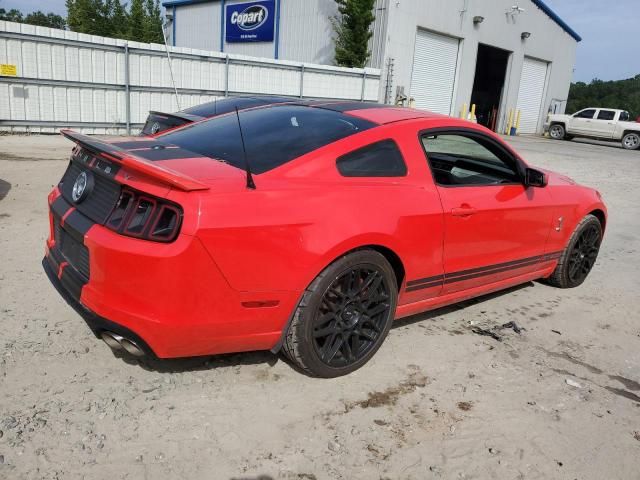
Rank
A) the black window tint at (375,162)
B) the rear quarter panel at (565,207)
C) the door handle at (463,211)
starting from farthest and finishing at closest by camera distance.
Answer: the rear quarter panel at (565,207) → the door handle at (463,211) → the black window tint at (375,162)

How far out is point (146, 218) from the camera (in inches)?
96.0

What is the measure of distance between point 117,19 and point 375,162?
2117 inches

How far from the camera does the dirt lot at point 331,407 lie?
7.75 feet

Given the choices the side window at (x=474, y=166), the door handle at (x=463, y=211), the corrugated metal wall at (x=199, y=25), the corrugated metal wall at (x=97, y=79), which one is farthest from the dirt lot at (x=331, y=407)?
the corrugated metal wall at (x=199, y=25)

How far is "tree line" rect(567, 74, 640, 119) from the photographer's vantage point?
7006 cm

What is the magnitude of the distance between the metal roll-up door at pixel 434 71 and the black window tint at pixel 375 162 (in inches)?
873

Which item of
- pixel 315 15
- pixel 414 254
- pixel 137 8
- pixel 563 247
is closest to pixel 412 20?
pixel 315 15

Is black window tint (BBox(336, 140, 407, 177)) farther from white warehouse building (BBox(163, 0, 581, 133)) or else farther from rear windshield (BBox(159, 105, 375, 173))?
white warehouse building (BBox(163, 0, 581, 133))

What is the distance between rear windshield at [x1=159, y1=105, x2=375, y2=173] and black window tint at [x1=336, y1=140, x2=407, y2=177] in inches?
5.5

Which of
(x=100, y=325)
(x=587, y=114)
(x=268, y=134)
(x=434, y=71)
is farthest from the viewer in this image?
(x=587, y=114)

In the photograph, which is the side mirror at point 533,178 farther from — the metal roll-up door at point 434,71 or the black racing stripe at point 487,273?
the metal roll-up door at point 434,71

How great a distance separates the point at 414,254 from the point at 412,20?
872 inches

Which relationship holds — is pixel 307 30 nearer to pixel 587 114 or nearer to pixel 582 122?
pixel 582 122

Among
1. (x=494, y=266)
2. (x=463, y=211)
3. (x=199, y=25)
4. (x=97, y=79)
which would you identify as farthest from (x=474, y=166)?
(x=199, y=25)
